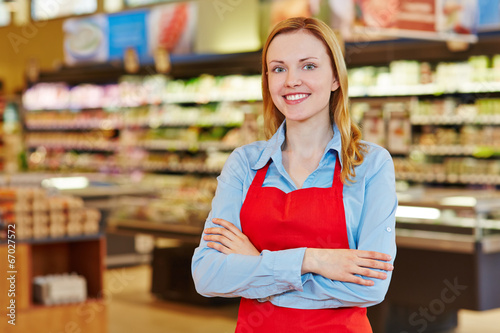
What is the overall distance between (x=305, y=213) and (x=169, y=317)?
4.95m

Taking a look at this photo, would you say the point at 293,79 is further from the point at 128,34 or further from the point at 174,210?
the point at 128,34

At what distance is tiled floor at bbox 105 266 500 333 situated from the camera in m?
6.05

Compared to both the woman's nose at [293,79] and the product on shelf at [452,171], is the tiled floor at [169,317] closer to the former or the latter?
the product on shelf at [452,171]

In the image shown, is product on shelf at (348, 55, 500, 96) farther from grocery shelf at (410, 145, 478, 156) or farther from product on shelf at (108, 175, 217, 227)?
product on shelf at (108, 175, 217, 227)

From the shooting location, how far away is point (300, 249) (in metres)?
1.82

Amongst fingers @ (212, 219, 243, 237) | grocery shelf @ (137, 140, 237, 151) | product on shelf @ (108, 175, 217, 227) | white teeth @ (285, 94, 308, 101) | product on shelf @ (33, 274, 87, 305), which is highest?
grocery shelf @ (137, 140, 237, 151)

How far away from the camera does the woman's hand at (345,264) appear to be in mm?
1810

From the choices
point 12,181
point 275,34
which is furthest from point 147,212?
point 275,34

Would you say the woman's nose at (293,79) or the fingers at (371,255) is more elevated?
the woman's nose at (293,79)

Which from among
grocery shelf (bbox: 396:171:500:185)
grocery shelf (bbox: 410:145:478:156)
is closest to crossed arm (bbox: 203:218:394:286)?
grocery shelf (bbox: 396:171:500:185)

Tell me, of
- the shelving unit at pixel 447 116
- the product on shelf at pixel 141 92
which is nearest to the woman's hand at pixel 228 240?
the shelving unit at pixel 447 116

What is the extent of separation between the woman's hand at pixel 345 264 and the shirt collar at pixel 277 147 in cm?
26

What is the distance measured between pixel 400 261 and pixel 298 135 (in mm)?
3420

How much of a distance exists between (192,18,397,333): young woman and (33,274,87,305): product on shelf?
3.08 metres
